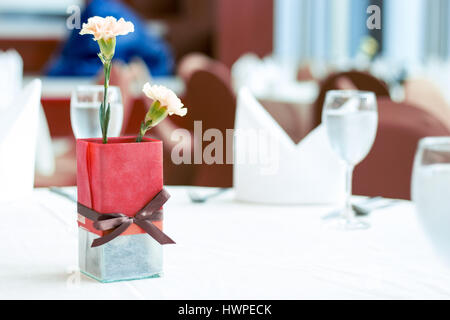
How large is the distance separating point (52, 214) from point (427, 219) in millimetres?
700

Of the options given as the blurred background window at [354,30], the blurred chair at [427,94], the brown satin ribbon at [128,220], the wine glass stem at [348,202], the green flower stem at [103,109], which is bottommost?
the wine glass stem at [348,202]

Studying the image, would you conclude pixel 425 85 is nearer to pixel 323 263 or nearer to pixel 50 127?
pixel 50 127

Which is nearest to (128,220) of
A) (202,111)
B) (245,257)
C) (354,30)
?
(245,257)

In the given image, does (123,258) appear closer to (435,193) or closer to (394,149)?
(435,193)

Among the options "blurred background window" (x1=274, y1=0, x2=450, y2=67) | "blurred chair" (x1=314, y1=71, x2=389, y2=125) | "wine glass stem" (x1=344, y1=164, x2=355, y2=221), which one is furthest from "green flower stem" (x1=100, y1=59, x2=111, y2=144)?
"blurred background window" (x1=274, y1=0, x2=450, y2=67)

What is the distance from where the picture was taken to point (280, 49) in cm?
838

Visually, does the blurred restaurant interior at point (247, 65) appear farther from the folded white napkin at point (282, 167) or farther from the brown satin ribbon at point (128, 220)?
the brown satin ribbon at point (128, 220)

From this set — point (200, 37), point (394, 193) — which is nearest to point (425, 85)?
point (394, 193)

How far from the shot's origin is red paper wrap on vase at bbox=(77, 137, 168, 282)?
77 cm

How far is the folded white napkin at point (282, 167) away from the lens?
1274 millimetres

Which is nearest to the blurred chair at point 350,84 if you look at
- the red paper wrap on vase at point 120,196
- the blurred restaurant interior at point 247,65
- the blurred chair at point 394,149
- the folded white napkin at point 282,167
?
the blurred restaurant interior at point 247,65

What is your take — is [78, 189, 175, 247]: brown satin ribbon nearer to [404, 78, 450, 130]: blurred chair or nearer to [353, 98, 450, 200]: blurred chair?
[353, 98, 450, 200]: blurred chair

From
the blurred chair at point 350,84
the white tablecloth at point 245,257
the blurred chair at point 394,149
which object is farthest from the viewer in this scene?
the blurred chair at point 350,84

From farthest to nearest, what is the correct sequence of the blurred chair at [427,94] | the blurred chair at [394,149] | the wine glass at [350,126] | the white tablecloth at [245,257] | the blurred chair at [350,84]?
the blurred chair at [427,94]
the blurred chair at [350,84]
the blurred chair at [394,149]
the wine glass at [350,126]
the white tablecloth at [245,257]
